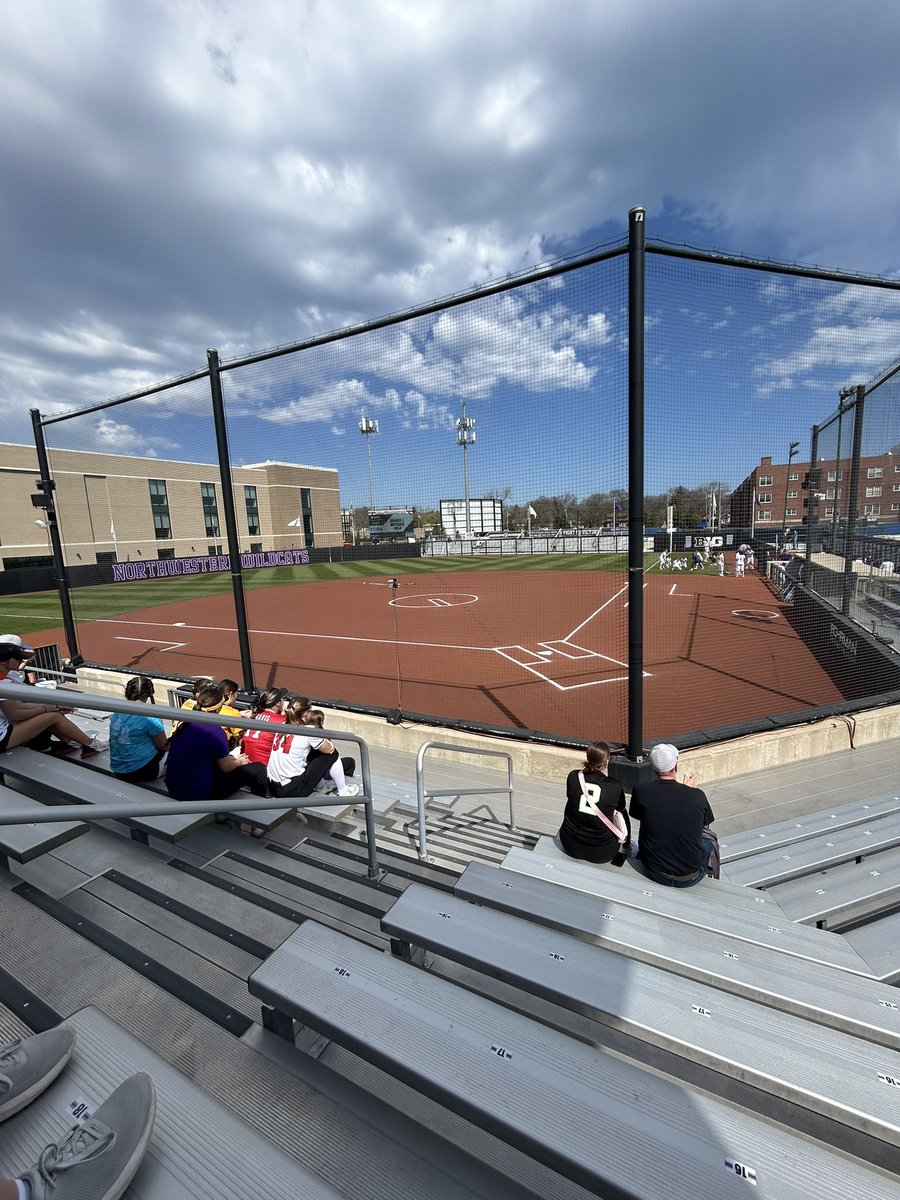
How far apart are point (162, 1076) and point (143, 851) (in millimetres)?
1814

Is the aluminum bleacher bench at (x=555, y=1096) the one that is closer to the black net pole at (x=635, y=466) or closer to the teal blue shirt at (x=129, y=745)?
the teal blue shirt at (x=129, y=745)

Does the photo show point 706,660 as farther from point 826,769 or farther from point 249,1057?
point 249,1057

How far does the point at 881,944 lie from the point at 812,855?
85 cm

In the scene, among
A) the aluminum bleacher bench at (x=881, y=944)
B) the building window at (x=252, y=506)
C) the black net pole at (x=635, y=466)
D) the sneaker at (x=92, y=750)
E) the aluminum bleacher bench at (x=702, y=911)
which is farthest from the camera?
the building window at (x=252, y=506)

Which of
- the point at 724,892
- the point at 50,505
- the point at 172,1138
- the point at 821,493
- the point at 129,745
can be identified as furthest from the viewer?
the point at 821,493

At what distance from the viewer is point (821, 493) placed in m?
10.5

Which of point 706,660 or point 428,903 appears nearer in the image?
point 428,903

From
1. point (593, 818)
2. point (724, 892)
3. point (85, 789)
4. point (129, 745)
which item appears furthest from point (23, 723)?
point (724, 892)

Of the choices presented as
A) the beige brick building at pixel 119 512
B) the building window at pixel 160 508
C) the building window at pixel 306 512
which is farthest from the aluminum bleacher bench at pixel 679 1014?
the building window at pixel 160 508

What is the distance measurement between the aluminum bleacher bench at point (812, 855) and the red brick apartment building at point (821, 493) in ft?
15.7

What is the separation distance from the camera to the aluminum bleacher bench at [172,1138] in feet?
3.71

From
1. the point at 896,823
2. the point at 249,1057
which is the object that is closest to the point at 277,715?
the point at 249,1057

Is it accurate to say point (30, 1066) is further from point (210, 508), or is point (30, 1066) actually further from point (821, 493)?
point (210, 508)

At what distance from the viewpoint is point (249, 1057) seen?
1570mm
